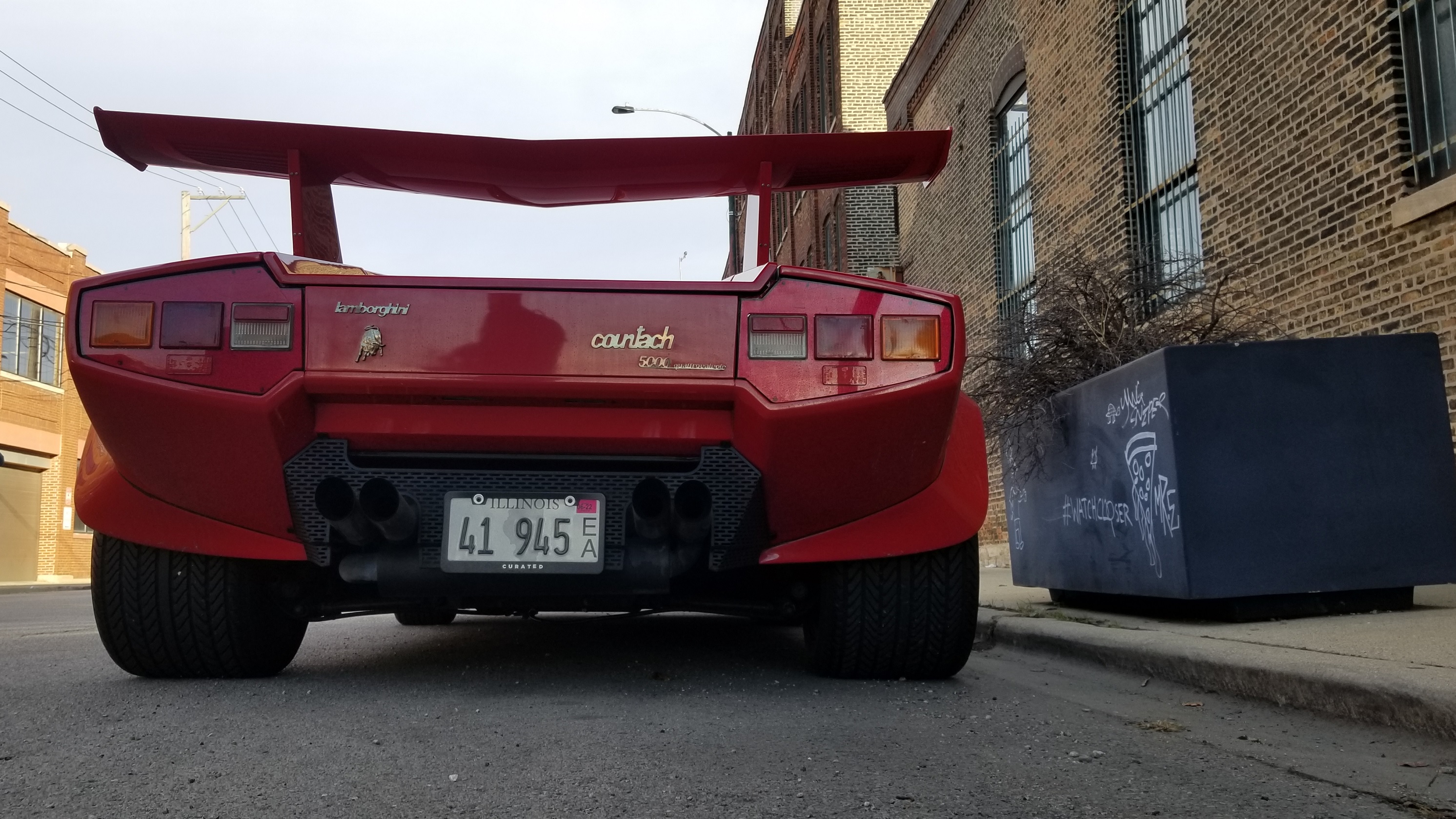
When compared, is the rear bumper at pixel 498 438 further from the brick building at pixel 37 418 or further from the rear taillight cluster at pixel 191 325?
the brick building at pixel 37 418

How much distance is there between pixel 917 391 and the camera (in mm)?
3408

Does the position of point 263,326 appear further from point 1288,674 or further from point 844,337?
point 1288,674

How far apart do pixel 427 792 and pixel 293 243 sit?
2182mm

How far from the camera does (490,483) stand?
350cm

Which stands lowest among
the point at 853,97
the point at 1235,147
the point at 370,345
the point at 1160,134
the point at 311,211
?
the point at 370,345

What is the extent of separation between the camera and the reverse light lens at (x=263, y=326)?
335 cm

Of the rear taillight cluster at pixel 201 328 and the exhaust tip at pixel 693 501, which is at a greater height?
the rear taillight cluster at pixel 201 328

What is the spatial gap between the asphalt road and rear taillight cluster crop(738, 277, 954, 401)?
902 millimetres

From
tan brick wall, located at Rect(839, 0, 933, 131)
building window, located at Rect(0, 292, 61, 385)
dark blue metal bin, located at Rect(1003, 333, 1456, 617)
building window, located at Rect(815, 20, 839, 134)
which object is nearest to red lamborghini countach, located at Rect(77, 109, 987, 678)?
dark blue metal bin, located at Rect(1003, 333, 1456, 617)

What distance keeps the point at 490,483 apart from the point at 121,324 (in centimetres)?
107

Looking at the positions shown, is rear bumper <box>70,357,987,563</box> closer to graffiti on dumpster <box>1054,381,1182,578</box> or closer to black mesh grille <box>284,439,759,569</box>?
black mesh grille <box>284,439,759,569</box>

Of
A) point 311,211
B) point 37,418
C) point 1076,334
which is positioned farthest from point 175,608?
point 37,418

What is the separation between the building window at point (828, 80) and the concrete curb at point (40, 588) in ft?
50.5

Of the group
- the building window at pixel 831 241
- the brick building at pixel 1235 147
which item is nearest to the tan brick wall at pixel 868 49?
the building window at pixel 831 241
